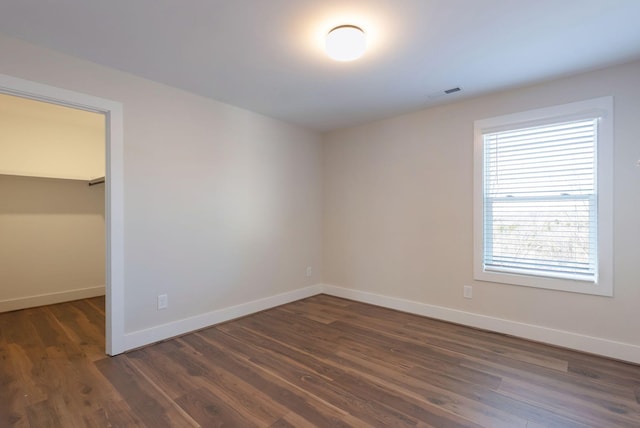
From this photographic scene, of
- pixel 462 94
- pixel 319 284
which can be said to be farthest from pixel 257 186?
pixel 462 94

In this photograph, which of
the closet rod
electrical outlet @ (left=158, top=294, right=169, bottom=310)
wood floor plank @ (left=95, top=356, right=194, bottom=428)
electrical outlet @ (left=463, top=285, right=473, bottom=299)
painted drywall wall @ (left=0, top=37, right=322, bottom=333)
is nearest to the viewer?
wood floor plank @ (left=95, top=356, right=194, bottom=428)

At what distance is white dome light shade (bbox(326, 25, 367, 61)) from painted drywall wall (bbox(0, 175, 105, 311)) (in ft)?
13.9

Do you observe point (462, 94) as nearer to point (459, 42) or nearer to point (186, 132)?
point (459, 42)

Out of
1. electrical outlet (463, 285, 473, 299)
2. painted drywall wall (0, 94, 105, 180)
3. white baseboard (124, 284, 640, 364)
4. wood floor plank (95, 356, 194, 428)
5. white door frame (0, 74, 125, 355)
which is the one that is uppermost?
painted drywall wall (0, 94, 105, 180)

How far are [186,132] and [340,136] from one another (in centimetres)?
214

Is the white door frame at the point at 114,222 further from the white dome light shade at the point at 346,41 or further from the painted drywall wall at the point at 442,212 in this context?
the painted drywall wall at the point at 442,212

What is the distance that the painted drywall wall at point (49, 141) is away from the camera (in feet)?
12.0

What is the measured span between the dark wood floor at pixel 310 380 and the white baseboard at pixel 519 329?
11 cm

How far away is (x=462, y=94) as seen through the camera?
310 cm

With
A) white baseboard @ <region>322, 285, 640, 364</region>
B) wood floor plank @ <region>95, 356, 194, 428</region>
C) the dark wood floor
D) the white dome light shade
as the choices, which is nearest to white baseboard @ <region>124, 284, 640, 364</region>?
white baseboard @ <region>322, 285, 640, 364</region>

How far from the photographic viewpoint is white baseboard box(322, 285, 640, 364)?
248 centimetres

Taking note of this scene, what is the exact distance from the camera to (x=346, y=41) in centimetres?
200

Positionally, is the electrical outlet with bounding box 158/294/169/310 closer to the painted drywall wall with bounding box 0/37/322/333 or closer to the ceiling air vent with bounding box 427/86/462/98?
the painted drywall wall with bounding box 0/37/322/333

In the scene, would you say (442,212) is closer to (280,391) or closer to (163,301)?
(280,391)
